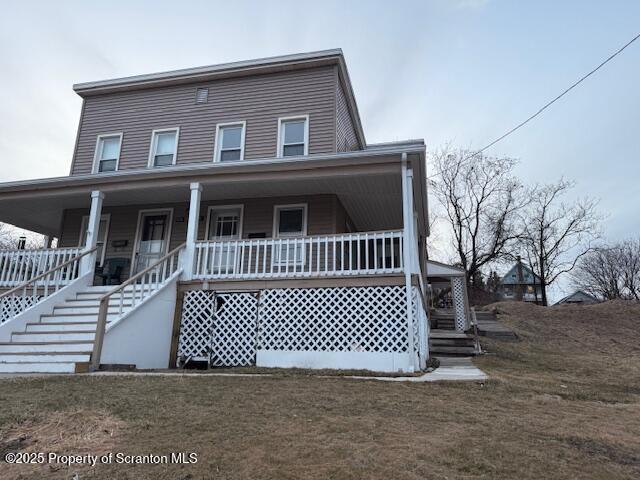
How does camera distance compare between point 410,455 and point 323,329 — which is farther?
point 323,329

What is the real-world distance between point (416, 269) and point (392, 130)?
797 inches

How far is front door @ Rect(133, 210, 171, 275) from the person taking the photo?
1166 cm

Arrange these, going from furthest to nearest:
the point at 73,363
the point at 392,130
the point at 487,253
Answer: the point at 487,253
the point at 392,130
the point at 73,363

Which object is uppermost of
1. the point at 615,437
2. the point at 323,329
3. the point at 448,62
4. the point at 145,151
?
the point at 448,62

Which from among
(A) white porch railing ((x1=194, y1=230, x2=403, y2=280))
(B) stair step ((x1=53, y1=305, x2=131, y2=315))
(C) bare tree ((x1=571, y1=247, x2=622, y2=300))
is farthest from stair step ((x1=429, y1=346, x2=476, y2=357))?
(C) bare tree ((x1=571, y1=247, x2=622, y2=300))

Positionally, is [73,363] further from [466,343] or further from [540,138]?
[540,138]

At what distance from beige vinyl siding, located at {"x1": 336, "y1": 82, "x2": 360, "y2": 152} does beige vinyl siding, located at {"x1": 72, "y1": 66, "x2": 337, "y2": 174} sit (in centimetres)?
30

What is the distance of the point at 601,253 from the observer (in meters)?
40.1

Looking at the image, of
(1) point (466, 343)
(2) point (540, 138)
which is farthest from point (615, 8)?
(1) point (466, 343)

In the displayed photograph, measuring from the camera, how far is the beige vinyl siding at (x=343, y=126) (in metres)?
12.0

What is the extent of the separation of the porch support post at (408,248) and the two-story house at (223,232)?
1.5 inches

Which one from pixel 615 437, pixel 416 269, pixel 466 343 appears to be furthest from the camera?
pixel 466 343

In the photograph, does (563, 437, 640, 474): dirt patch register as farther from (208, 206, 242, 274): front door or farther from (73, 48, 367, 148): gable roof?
(73, 48, 367, 148): gable roof

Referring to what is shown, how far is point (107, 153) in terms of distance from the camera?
44.1 ft
